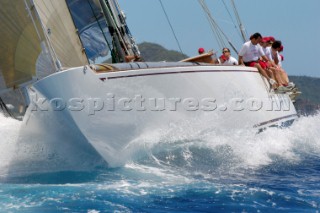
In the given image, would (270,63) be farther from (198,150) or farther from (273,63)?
(198,150)

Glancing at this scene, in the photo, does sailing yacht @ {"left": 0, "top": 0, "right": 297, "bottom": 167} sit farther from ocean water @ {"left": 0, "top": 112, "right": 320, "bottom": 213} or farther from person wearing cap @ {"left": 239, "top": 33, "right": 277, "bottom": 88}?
person wearing cap @ {"left": 239, "top": 33, "right": 277, "bottom": 88}

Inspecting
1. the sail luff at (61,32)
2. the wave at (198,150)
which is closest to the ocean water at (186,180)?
the wave at (198,150)

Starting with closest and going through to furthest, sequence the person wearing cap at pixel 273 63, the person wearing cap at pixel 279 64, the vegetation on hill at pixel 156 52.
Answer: the person wearing cap at pixel 273 63
the person wearing cap at pixel 279 64
the vegetation on hill at pixel 156 52

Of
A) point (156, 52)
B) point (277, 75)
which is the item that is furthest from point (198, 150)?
point (156, 52)

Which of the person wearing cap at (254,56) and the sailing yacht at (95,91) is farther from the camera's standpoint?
the person wearing cap at (254,56)

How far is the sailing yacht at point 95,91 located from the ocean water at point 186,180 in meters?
0.26

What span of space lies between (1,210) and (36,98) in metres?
2.20

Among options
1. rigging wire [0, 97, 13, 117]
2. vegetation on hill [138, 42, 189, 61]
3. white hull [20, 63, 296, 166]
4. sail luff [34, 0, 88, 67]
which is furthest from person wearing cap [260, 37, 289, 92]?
vegetation on hill [138, 42, 189, 61]

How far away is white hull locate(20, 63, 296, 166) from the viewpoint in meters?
7.02

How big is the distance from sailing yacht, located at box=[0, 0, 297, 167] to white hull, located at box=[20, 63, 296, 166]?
0.01 m

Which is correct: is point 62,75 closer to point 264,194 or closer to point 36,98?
point 36,98

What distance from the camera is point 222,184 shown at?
633cm

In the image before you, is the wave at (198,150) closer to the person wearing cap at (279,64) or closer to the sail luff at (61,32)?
the sail luff at (61,32)

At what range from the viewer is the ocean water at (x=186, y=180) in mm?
5465
